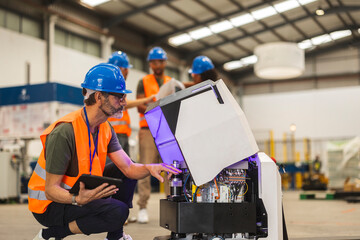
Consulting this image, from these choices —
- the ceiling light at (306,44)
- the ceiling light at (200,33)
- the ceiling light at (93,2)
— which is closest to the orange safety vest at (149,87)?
the ceiling light at (93,2)

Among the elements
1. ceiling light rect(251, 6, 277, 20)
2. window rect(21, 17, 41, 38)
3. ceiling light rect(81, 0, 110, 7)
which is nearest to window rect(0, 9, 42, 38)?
window rect(21, 17, 41, 38)

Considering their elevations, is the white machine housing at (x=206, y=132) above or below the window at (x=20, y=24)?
below

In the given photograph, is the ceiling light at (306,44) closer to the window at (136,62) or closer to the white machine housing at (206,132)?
the window at (136,62)

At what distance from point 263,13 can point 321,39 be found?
5245 millimetres

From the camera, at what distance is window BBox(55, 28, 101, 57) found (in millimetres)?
13156

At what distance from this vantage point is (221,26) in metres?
16.7

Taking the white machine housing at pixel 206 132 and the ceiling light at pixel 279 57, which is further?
the ceiling light at pixel 279 57

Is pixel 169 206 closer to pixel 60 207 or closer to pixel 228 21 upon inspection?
pixel 60 207

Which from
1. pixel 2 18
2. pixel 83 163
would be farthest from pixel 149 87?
pixel 2 18

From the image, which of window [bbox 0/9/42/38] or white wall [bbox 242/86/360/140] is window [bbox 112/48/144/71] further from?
white wall [bbox 242/86/360/140]

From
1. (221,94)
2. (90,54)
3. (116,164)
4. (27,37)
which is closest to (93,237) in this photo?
(116,164)

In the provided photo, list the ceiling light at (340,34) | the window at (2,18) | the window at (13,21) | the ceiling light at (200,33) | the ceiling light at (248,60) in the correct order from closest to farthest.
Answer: the window at (2,18), the window at (13,21), the ceiling light at (200,33), the ceiling light at (340,34), the ceiling light at (248,60)

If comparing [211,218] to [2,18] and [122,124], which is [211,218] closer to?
[122,124]

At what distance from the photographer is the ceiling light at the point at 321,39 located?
65.6ft
